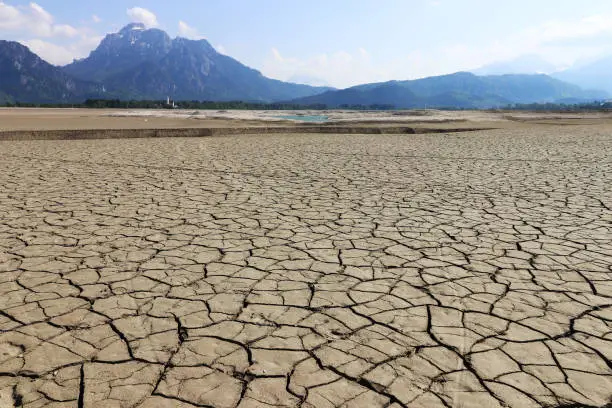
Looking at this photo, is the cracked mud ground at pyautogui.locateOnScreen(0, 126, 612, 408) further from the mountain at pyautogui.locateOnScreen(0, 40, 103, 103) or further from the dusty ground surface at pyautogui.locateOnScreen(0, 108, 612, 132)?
the mountain at pyautogui.locateOnScreen(0, 40, 103, 103)

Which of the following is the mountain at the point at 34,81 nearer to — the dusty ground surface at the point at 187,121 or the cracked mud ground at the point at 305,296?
the dusty ground surface at the point at 187,121

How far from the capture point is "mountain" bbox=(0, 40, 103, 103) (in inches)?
6752

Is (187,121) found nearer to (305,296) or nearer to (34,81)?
(305,296)

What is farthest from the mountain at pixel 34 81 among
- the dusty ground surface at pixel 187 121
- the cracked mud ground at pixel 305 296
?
the cracked mud ground at pixel 305 296

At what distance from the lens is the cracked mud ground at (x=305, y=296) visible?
5.53ft

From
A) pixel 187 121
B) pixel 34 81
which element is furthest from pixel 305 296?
pixel 34 81

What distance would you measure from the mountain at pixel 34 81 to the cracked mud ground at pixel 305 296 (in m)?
185

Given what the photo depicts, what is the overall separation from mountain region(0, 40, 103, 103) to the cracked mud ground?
606ft

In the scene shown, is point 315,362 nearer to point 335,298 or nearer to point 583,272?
point 335,298

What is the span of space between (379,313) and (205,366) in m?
0.89

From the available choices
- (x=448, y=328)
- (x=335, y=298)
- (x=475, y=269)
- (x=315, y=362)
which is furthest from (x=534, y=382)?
(x=475, y=269)

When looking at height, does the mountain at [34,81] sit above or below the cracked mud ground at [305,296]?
above

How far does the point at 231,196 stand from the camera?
16.9 feet

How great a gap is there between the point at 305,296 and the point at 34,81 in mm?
211879
